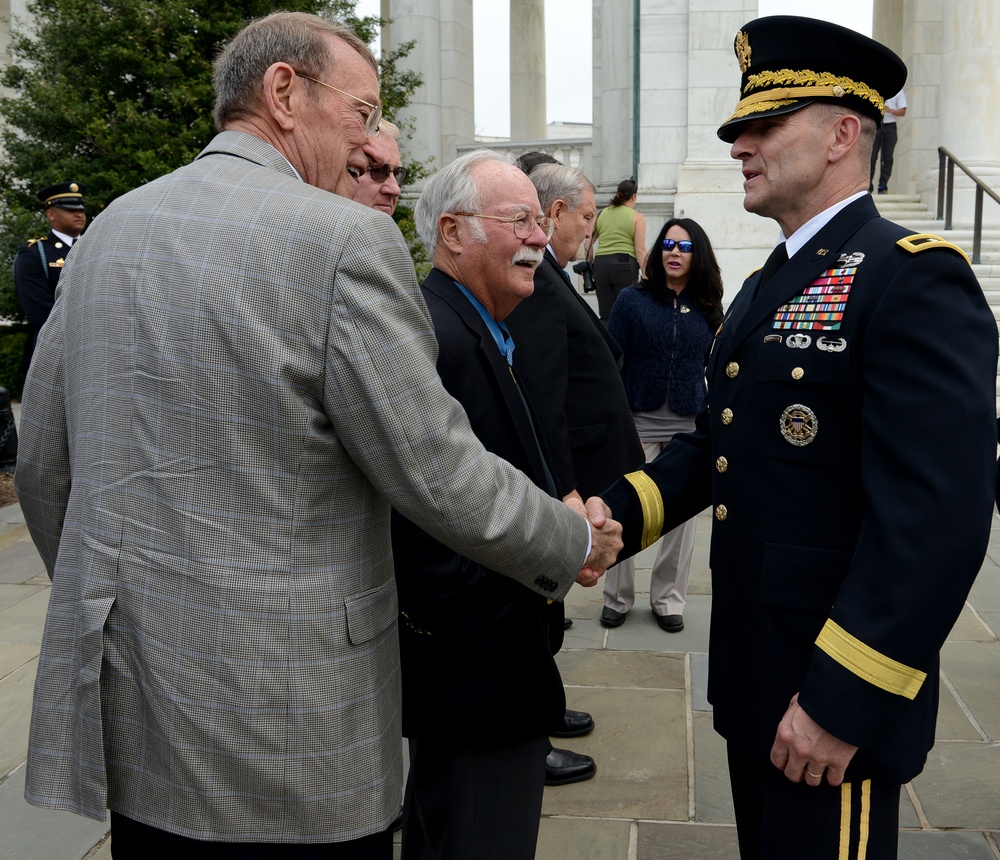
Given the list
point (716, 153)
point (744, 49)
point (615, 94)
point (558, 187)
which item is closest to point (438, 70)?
point (615, 94)

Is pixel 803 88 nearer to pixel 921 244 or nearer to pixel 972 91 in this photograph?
pixel 921 244

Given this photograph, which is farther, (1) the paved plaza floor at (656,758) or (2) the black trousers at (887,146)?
(2) the black trousers at (887,146)

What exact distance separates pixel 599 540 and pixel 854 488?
0.64m

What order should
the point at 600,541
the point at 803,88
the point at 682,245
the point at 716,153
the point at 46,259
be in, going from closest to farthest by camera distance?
the point at 803,88, the point at 600,541, the point at 682,245, the point at 46,259, the point at 716,153

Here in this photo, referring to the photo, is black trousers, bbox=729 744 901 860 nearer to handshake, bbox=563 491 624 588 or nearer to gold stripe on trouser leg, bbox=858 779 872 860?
gold stripe on trouser leg, bbox=858 779 872 860

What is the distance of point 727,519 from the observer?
85.4 inches

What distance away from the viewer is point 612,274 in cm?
1019

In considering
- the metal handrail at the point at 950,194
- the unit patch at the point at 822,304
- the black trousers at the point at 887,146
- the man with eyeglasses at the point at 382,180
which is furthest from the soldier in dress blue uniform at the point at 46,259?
the black trousers at the point at 887,146

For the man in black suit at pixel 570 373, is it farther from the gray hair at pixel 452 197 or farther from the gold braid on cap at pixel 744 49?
the gold braid on cap at pixel 744 49

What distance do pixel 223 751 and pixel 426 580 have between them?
22.2 inches

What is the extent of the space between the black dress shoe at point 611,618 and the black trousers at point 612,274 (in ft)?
18.1

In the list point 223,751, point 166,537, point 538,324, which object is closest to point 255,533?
point 166,537

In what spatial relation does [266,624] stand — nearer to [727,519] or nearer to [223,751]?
[223,751]

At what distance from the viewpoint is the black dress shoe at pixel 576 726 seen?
3.88 metres
